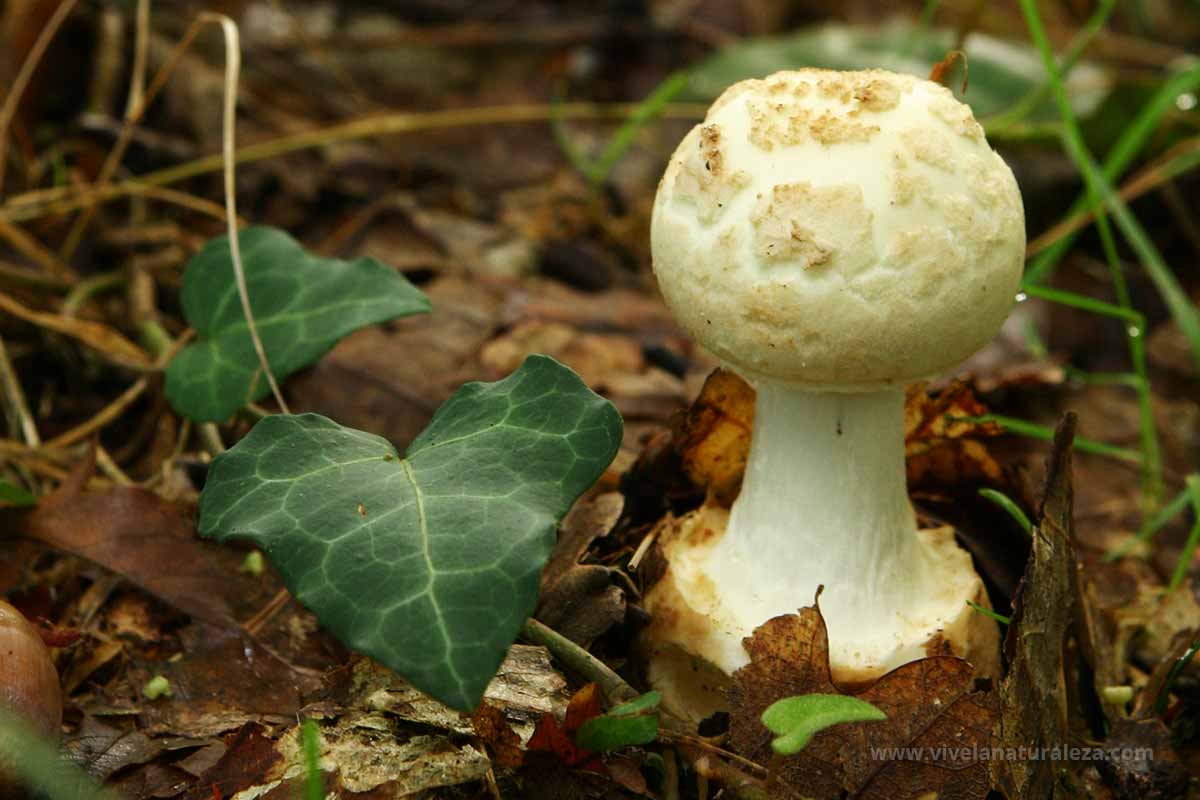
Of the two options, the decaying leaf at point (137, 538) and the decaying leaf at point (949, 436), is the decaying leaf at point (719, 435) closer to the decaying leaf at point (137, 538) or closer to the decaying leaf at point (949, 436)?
the decaying leaf at point (949, 436)

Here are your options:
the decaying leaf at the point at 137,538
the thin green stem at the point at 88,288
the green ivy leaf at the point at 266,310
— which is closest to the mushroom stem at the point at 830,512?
the green ivy leaf at the point at 266,310

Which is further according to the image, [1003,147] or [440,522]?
[1003,147]

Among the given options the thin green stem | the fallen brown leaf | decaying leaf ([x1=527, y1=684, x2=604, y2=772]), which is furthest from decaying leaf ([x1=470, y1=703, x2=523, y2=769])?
the thin green stem

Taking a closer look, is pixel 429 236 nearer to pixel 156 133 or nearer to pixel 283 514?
pixel 156 133

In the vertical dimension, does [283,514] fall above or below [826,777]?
above

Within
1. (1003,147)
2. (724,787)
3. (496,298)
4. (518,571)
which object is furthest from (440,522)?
(1003,147)

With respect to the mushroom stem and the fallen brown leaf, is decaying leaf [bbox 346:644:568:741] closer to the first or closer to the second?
the fallen brown leaf
